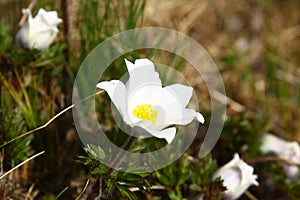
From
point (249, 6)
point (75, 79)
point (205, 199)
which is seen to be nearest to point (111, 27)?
point (75, 79)

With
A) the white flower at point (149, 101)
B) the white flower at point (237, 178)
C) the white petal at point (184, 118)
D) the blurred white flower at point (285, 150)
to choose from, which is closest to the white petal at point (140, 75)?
the white flower at point (149, 101)

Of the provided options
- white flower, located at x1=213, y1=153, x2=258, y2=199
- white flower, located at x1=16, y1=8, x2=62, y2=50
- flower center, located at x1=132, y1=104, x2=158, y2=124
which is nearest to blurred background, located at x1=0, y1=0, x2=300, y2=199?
white flower, located at x1=16, y1=8, x2=62, y2=50

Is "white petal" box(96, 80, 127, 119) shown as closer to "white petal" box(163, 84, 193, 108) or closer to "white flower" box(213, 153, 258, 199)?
"white petal" box(163, 84, 193, 108)

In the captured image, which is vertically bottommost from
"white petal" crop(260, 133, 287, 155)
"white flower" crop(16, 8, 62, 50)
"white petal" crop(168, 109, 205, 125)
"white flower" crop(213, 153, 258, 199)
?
"white petal" crop(260, 133, 287, 155)

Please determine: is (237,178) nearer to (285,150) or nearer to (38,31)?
(285,150)

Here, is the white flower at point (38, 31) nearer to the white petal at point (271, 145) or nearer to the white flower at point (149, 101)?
the white flower at point (149, 101)
